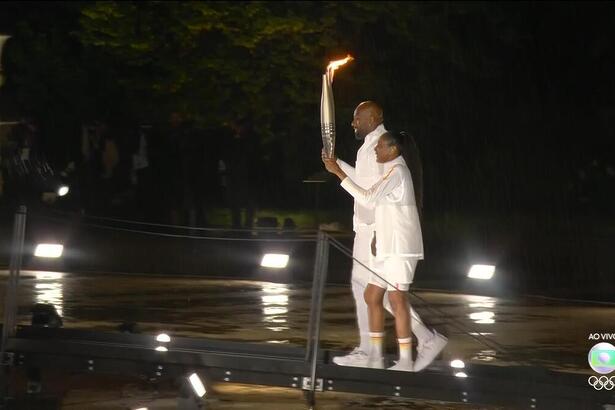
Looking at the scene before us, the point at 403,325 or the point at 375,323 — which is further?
the point at 375,323

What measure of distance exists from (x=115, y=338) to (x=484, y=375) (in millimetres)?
2927

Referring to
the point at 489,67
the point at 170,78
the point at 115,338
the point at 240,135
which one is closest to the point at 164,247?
the point at 240,135

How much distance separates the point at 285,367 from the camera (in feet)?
31.7

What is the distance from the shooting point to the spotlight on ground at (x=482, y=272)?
18156 mm

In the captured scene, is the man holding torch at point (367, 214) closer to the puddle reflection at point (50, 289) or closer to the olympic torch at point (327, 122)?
the olympic torch at point (327, 122)

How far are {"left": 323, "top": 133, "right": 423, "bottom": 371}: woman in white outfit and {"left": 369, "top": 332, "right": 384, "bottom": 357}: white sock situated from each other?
4.9 inches

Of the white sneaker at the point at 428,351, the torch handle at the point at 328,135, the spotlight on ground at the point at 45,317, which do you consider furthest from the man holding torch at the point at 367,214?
the spotlight on ground at the point at 45,317

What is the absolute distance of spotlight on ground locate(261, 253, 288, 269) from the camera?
18.6 meters

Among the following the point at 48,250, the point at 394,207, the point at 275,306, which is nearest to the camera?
the point at 394,207

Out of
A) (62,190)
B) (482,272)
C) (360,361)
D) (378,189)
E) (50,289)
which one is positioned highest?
(62,190)

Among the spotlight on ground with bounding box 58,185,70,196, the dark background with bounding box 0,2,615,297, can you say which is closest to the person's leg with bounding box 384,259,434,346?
the dark background with bounding box 0,2,615,297

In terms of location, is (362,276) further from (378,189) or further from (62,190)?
(62,190)

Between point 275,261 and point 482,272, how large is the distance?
2692mm

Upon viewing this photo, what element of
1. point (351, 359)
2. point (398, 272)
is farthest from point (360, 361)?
point (398, 272)
